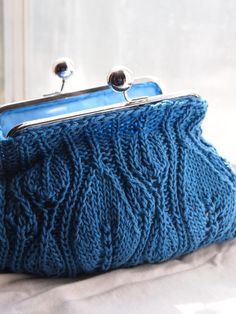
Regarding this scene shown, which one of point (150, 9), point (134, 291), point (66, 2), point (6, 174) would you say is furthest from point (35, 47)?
point (134, 291)

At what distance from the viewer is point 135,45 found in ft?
3.26

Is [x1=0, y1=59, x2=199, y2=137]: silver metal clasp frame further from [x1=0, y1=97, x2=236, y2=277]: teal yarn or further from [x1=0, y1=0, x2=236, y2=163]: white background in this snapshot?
[x1=0, y1=0, x2=236, y2=163]: white background

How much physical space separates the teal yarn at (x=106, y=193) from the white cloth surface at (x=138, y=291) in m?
0.01

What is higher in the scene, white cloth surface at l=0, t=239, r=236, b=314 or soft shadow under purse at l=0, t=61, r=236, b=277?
soft shadow under purse at l=0, t=61, r=236, b=277

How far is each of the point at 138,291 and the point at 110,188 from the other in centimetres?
12

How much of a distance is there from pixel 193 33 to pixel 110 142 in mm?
396

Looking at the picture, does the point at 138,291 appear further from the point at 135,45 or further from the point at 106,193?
the point at 135,45

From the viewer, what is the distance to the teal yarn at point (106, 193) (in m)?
0.57

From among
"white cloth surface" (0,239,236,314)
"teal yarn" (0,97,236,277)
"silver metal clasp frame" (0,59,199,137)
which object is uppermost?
"silver metal clasp frame" (0,59,199,137)

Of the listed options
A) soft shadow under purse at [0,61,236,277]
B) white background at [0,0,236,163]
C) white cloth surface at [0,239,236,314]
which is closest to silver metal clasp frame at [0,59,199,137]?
soft shadow under purse at [0,61,236,277]

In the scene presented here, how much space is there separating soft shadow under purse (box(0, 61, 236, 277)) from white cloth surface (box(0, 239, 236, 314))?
15 mm

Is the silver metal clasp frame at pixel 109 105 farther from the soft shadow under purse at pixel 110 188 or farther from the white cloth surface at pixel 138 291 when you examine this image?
the white cloth surface at pixel 138 291

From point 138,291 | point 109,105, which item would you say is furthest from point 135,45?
point 138,291

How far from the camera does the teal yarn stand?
57cm
